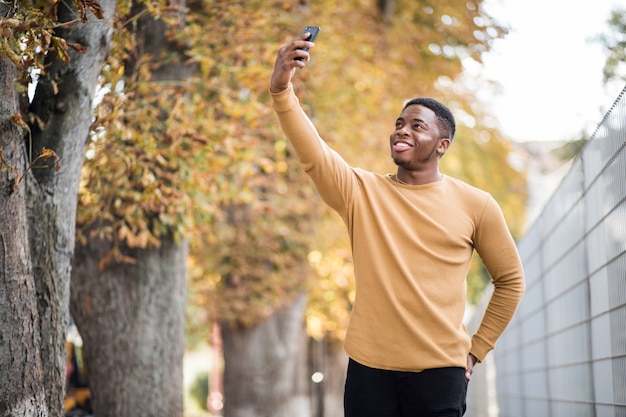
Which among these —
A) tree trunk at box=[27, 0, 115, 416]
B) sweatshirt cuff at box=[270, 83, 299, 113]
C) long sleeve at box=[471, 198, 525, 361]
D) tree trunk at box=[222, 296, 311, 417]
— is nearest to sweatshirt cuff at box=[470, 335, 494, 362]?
long sleeve at box=[471, 198, 525, 361]

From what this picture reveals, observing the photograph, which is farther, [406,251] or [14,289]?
[14,289]

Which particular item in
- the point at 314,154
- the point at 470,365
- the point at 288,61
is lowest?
the point at 470,365

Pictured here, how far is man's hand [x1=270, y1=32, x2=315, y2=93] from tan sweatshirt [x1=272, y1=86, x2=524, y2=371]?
0.17ft

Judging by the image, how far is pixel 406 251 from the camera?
13.1 feet

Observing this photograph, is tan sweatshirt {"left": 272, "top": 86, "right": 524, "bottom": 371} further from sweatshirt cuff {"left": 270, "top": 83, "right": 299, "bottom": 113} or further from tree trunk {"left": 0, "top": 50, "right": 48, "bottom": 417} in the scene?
tree trunk {"left": 0, "top": 50, "right": 48, "bottom": 417}

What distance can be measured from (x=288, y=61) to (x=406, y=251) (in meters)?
0.91

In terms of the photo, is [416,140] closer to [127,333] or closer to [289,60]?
[289,60]

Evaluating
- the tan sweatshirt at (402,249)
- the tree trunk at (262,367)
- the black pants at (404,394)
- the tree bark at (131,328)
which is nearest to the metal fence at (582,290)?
the tan sweatshirt at (402,249)

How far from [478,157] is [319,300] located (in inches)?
191

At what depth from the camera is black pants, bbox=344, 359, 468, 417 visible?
152 inches

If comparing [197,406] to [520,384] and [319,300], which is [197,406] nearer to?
[319,300]

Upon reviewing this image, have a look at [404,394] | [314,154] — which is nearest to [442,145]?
[314,154]

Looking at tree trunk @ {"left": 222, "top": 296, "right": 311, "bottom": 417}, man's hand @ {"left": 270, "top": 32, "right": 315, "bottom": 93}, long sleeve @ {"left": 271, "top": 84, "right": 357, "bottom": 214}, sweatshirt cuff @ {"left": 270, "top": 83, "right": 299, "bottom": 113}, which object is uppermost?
man's hand @ {"left": 270, "top": 32, "right": 315, "bottom": 93}

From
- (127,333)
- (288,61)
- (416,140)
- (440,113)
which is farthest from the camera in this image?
(127,333)
